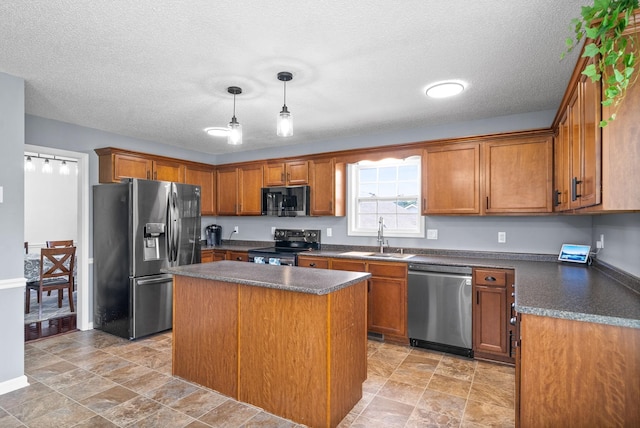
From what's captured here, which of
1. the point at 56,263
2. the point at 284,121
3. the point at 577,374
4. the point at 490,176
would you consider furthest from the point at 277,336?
the point at 56,263

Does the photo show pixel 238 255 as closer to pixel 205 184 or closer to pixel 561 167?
pixel 205 184

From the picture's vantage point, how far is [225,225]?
5.95m

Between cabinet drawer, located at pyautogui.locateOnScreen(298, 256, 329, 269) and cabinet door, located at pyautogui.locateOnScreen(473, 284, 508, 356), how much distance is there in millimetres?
1648

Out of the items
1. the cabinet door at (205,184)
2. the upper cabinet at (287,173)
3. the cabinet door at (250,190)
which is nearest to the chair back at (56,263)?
the cabinet door at (205,184)

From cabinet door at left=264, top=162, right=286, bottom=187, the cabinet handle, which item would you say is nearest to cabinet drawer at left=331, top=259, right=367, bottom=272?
cabinet door at left=264, top=162, right=286, bottom=187

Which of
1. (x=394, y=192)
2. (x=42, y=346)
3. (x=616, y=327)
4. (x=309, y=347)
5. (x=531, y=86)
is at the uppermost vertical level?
(x=531, y=86)

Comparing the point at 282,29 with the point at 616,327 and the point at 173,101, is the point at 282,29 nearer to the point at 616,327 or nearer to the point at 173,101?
the point at 173,101

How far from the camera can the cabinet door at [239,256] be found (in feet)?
15.9

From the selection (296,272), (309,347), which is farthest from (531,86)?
(309,347)

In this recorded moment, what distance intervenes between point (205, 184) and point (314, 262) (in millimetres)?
2370

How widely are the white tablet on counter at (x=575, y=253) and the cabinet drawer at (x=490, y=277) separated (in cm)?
67

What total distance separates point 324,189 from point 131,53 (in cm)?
271

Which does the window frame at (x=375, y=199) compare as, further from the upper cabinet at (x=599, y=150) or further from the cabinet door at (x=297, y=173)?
the upper cabinet at (x=599, y=150)

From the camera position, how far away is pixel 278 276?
242 centimetres
